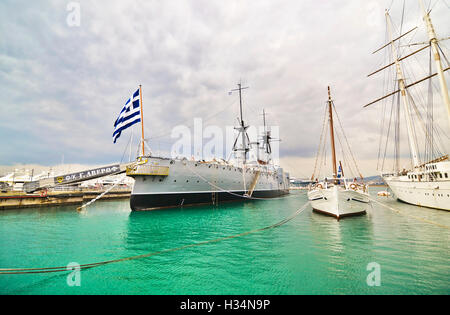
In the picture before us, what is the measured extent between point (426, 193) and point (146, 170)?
31.6 m

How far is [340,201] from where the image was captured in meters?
15.9

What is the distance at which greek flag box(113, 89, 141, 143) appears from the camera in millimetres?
21391

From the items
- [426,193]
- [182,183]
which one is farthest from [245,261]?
[426,193]

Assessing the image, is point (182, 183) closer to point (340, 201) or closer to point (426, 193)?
point (340, 201)

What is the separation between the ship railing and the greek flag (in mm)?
4192

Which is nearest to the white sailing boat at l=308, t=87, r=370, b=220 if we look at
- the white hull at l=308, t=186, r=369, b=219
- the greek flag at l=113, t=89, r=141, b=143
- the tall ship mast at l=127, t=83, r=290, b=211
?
the white hull at l=308, t=186, r=369, b=219

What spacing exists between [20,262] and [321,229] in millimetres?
15930

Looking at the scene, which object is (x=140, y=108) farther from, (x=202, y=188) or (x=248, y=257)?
(x=248, y=257)

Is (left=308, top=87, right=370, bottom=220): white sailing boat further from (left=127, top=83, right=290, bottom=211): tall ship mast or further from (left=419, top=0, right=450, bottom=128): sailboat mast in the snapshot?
(left=127, top=83, right=290, bottom=211): tall ship mast

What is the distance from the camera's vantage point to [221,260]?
765cm

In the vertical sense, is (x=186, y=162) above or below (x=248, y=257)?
above

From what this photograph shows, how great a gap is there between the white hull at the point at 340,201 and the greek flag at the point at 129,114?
20673 millimetres

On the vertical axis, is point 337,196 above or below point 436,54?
below
